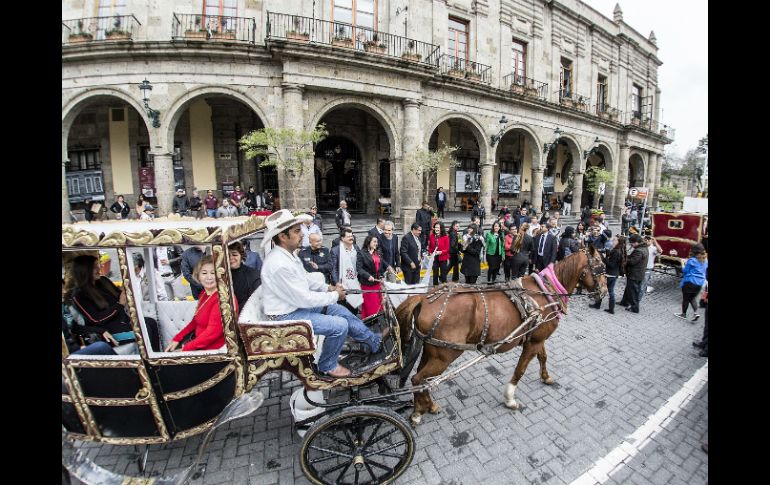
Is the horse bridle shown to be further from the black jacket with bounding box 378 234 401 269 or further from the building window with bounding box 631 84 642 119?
the building window with bounding box 631 84 642 119

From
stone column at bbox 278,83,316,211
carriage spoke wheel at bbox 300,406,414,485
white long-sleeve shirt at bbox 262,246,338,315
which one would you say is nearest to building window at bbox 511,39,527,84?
stone column at bbox 278,83,316,211

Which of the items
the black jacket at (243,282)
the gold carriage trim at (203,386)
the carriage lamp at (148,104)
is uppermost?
the carriage lamp at (148,104)

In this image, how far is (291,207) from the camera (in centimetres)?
1236

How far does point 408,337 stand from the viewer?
353 centimetres

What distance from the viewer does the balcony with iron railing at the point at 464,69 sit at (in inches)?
583

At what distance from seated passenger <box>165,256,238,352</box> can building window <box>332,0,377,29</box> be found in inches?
540

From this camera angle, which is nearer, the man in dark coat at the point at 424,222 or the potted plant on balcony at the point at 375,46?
the man in dark coat at the point at 424,222

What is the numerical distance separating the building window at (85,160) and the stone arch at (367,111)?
1192 centimetres

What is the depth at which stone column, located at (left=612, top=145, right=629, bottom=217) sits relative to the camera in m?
24.1

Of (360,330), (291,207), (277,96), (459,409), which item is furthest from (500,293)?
(277,96)

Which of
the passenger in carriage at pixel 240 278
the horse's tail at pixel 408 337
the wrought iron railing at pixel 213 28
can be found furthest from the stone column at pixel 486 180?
the passenger in carriage at pixel 240 278

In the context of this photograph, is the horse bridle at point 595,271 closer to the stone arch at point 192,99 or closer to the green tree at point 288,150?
the green tree at point 288,150
